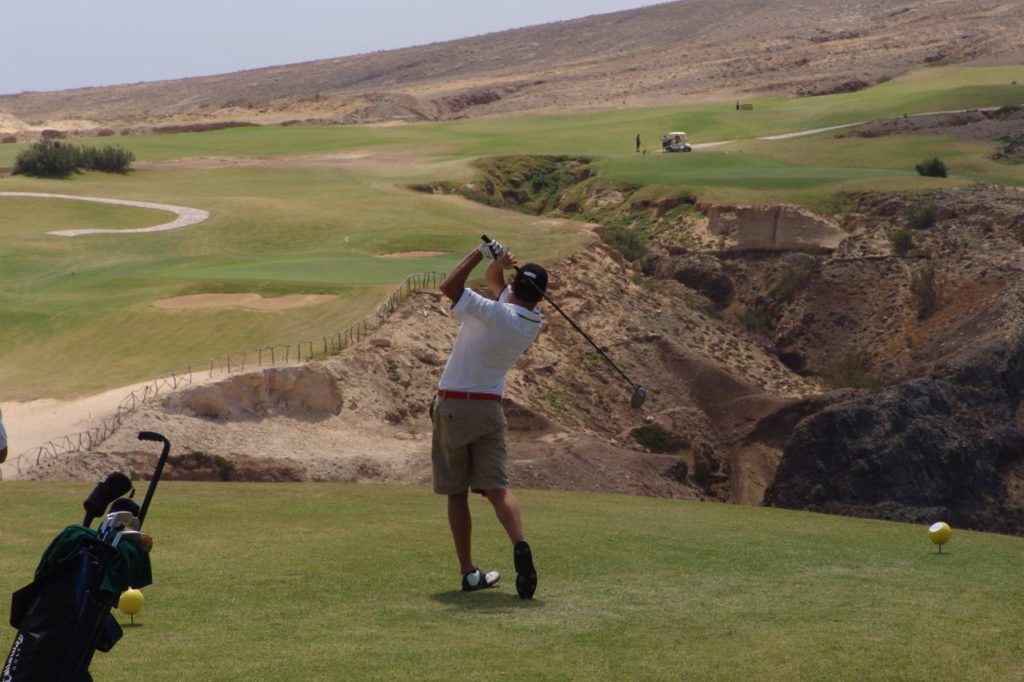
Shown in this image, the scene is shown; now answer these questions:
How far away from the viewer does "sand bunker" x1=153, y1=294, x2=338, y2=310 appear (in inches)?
1275

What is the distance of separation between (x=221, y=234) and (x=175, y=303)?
11083mm

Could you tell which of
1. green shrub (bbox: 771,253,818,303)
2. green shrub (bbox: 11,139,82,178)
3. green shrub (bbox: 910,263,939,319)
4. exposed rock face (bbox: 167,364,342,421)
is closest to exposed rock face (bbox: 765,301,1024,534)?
exposed rock face (bbox: 167,364,342,421)

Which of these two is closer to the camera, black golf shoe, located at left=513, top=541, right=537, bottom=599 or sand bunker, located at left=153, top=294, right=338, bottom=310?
black golf shoe, located at left=513, top=541, right=537, bottom=599

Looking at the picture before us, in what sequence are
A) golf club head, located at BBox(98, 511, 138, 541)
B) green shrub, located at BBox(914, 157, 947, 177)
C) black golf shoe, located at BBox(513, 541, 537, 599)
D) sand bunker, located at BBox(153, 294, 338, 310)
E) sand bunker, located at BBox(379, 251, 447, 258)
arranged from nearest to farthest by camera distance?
golf club head, located at BBox(98, 511, 138, 541)
black golf shoe, located at BBox(513, 541, 537, 599)
sand bunker, located at BBox(153, 294, 338, 310)
sand bunker, located at BBox(379, 251, 447, 258)
green shrub, located at BBox(914, 157, 947, 177)

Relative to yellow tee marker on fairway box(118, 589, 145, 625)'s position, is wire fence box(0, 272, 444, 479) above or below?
below

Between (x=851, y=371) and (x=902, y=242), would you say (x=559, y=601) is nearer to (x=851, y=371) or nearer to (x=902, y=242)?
(x=851, y=371)

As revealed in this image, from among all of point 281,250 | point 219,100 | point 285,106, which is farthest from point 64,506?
point 219,100

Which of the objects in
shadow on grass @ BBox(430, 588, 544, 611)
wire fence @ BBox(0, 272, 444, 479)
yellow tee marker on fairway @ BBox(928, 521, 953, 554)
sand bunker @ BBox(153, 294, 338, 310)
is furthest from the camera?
sand bunker @ BBox(153, 294, 338, 310)

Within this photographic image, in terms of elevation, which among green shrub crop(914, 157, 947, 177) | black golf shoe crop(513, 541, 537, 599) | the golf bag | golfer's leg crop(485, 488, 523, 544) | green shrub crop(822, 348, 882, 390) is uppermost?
the golf bag

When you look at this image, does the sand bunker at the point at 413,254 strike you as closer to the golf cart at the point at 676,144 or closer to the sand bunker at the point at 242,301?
the sand bunker at the point at 242,301

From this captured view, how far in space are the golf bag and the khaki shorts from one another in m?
4.25

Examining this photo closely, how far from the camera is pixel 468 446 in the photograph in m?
11.3

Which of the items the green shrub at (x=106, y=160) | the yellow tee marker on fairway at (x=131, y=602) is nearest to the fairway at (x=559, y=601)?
the yellow tee marker on fairway at (x=131, y=602)

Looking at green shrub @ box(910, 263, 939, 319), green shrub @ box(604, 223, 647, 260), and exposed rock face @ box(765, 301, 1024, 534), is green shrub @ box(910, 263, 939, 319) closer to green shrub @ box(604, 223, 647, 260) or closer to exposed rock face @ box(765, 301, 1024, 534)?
green shrub @ box(604, 223, 647, 260)
